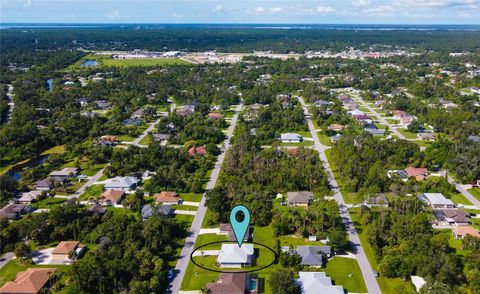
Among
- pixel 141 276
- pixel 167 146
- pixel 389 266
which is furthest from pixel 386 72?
pixel 141 276

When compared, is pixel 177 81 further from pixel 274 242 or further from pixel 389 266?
pixel 389 266

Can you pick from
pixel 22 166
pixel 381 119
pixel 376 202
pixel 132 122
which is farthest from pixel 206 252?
pixel 381 119

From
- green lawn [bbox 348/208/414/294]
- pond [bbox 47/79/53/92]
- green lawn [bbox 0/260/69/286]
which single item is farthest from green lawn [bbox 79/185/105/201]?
pond [bbox 47/79/53/92]

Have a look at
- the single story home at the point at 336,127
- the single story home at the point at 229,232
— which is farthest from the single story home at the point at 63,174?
the single story home at the point at 336,127

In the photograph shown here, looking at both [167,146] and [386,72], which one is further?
[386,72]

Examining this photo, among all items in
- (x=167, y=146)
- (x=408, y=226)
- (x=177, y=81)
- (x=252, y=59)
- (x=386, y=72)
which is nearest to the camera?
(x=408, y=226)
